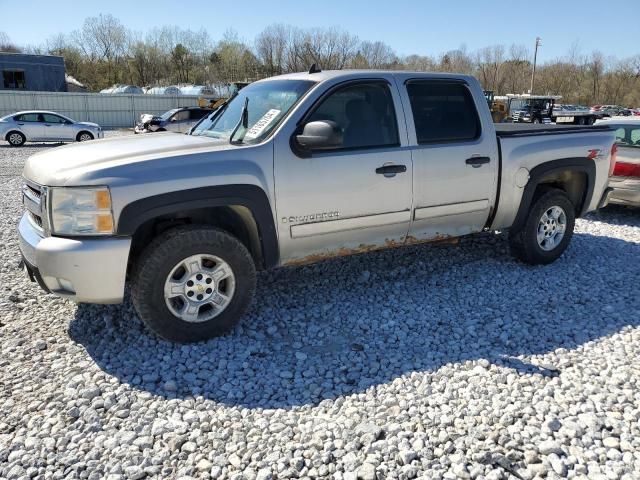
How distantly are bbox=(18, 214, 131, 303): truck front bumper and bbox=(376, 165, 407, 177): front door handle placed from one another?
2.01 m

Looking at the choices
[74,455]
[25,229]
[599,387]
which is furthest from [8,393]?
[599,387]

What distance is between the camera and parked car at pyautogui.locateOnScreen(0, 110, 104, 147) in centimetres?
2103

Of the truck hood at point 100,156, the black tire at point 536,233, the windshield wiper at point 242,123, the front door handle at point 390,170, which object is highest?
the windshield wiper at point 242,123

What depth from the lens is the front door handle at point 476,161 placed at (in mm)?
4824

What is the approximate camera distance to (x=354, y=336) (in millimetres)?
4105

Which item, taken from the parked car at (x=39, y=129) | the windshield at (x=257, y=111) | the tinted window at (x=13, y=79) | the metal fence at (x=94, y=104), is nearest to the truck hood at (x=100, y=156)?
the windshield at (x=257, y=111)

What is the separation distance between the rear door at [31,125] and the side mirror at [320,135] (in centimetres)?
2098

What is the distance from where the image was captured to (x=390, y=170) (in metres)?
4.37

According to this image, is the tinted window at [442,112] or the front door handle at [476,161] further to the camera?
the front door handle at [476,161]

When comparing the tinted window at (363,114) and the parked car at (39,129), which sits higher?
the tinted window at (363,114)

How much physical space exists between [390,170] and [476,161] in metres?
0.99

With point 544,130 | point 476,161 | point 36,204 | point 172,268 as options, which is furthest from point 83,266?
point 544,130

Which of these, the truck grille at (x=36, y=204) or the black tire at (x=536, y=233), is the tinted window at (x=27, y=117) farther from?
the black tire at (x=536, y=233)

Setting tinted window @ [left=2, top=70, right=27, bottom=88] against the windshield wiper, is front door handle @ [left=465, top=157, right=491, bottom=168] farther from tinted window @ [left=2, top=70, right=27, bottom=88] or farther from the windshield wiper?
tinted window @ [left=2, top=70, right=27, bottom=88]
